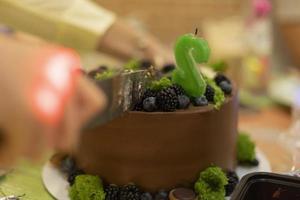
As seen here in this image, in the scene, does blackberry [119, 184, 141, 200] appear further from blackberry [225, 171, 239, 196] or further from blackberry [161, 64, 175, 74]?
blackberry [161, 64, 175, 74]

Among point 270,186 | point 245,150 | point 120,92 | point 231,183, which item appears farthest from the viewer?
point 245,150

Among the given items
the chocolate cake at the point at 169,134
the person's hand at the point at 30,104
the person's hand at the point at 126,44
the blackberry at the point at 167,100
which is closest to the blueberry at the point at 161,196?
the chocolate cake at the point at 169,134

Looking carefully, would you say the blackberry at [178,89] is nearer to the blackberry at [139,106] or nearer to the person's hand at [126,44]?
the blackberry at [139,106]

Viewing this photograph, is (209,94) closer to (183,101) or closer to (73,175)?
(183,101)

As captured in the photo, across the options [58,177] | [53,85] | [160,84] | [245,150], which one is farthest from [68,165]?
[53,85]

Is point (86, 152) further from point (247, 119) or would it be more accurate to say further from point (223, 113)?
point (247, 119)

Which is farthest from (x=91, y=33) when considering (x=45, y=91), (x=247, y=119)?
(x=45, y=91)

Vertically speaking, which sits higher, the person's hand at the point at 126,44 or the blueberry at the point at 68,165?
the person's hand at the point at 126,44
